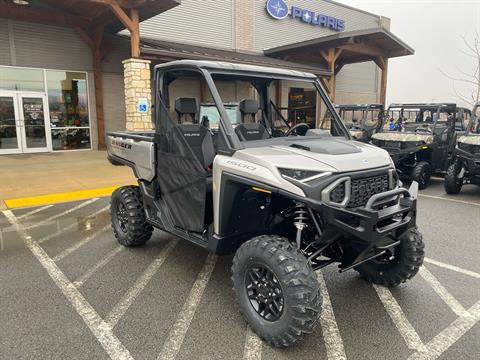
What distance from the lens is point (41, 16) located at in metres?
12.8

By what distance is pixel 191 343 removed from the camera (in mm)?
2811

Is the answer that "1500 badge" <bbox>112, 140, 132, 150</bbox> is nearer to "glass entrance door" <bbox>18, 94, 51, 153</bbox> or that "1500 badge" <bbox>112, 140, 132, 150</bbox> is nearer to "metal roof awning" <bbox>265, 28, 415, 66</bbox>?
"glass entrance door" <bbox>18, 94, 51, 153</bbox>

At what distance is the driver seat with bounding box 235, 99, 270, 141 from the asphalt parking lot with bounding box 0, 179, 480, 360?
145 centimetres

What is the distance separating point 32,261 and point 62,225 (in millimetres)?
1487

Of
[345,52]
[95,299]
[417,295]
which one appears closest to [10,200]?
[95,299]

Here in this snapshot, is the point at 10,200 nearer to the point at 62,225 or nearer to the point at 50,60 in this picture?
the point at 62,225

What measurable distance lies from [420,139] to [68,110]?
1198 centimetres

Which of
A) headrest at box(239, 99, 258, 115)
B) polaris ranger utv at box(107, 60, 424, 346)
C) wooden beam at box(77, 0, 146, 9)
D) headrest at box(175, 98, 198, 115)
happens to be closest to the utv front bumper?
polaris ranger utv at box(107, 60, 424, 346)

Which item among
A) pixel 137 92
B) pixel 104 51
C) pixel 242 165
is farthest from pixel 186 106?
pixel 104 51

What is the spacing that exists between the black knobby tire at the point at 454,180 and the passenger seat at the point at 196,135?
252 inches

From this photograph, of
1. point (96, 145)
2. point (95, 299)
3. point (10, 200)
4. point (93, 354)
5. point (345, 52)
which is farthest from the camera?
point (345, 52)

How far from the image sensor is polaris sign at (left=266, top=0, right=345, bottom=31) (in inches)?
780

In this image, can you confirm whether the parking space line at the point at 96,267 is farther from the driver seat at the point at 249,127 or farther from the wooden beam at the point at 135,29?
the wooden beam at the point at 135,29

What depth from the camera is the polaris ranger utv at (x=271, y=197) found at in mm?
2688
